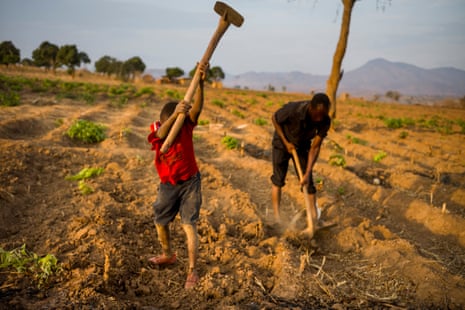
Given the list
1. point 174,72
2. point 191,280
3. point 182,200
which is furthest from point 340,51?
point 174,72

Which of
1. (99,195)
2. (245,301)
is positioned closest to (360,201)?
(245,301)

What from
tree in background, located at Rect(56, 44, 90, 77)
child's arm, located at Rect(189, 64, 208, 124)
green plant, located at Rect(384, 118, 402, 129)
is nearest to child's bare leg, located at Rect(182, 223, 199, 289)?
child's arm, located at Rect(189, 64, 208, 124)

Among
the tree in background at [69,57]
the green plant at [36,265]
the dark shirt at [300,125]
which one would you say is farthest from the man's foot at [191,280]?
the tree in background at [69,57]

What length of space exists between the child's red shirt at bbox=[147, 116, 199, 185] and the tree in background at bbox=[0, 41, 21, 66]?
184 feet

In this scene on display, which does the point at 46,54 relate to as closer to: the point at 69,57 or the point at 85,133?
the point at 69,57

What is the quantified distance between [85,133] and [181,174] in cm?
448

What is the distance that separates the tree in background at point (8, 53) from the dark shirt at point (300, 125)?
55865 mm

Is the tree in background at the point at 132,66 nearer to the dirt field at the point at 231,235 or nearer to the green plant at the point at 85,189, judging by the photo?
the dirt field at the point at 231,235

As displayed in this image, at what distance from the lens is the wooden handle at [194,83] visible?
2473mm

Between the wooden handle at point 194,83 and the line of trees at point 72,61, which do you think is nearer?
A: the wooden handle at point 194,83

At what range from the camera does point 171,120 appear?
8.24 feet

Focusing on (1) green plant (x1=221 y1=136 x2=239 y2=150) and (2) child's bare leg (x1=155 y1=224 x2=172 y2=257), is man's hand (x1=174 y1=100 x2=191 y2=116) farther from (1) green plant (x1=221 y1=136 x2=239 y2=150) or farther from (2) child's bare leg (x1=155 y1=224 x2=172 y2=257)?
(1) green plant (x1=221 y1=136 x2=239 y2=150)

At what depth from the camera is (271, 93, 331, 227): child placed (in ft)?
11.7

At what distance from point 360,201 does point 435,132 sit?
31.4 ft
